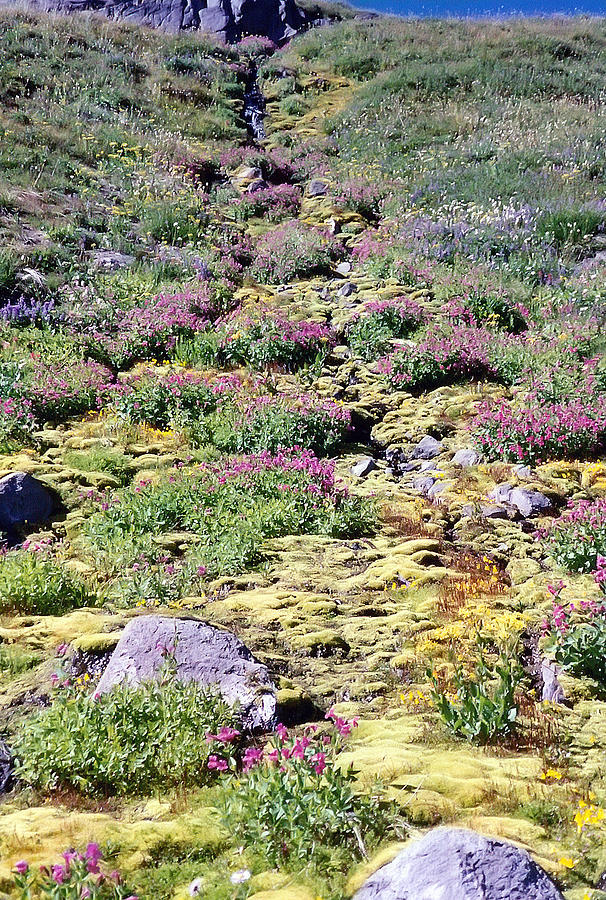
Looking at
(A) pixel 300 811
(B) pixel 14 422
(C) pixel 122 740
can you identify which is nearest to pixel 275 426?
(B) pixel 14 422

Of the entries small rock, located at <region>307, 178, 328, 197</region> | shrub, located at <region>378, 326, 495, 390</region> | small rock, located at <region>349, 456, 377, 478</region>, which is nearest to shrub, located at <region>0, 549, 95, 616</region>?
small rock, located at <region>349, 456, 377, 478</region>

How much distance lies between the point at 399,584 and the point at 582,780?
2.45 meters

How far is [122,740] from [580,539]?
4.28 meters

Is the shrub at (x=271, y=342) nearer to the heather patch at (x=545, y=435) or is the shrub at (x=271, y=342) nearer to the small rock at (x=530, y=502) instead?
the heather patch at (x=545, y=435)

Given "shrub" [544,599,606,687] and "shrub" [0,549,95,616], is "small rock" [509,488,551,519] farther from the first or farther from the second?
"shrub" [0,549,95,616]

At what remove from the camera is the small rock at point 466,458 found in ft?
Answer: 27.4

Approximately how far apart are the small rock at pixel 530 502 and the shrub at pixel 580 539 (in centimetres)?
47

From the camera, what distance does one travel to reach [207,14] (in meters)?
38.8

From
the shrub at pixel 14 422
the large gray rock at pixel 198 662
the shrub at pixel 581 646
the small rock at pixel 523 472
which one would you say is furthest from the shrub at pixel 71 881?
the small rock at pixel 523 472

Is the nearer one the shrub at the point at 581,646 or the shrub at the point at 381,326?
the shrub at the point at 581,646

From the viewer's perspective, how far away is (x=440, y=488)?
25.8ft

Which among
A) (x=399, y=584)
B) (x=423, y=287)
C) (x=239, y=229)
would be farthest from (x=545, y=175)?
(x=399, y=584)

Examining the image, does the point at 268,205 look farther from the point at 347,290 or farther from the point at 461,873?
the point at 461,873

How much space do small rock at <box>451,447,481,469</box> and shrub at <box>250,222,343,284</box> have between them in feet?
24.5
